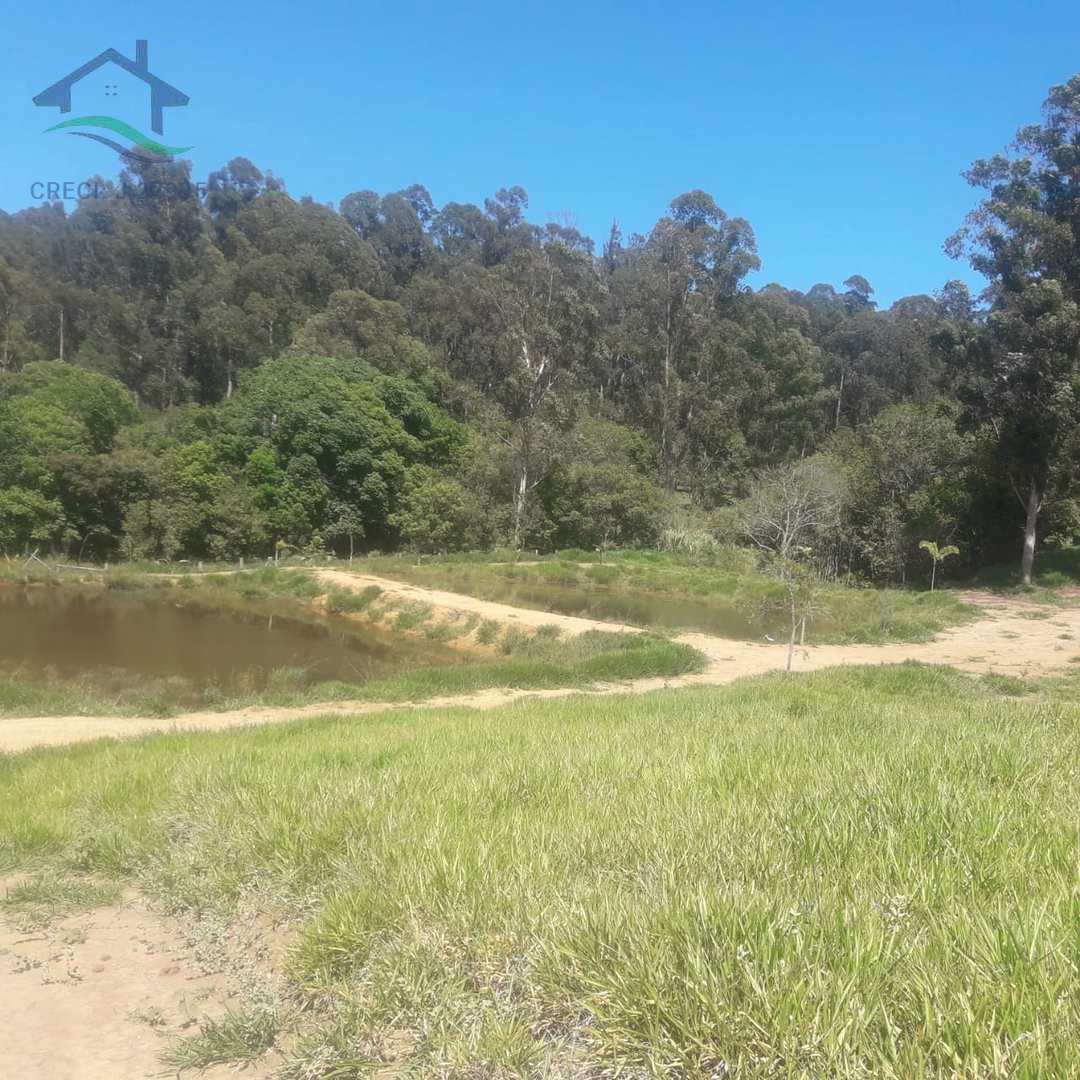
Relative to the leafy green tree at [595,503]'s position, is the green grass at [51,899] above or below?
below

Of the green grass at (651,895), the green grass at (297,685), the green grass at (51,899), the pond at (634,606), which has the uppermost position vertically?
the green grass at (651,895)

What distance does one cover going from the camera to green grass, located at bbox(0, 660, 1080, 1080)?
1.77 m

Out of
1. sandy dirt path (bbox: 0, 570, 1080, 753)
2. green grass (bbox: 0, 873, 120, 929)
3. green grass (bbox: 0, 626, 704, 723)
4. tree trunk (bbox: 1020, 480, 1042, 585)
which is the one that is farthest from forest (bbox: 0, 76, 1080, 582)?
green grass (bbox: 0, 873, 120, 929)

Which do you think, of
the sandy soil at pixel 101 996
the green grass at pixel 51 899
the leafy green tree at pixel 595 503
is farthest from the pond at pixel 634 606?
the sandy soil at pixel 101 996

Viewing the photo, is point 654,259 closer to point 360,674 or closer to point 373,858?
point 360,674

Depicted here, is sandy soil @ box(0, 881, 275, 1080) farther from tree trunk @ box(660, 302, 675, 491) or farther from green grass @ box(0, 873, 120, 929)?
tree trunk @ box(660, 302, 675, 491)

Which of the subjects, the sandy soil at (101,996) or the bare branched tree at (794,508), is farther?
the bare branched tree at (794,508)

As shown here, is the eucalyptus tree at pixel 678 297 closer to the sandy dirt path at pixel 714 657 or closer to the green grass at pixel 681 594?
the green grass at pixel 681 594

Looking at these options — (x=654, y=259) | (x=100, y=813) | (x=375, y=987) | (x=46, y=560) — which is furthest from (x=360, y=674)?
(x=654, y=259)

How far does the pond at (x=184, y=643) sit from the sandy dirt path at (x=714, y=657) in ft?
9.13

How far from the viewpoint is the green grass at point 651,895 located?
1.77m

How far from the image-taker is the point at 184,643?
19.5 metres

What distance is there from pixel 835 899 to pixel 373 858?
1.78m

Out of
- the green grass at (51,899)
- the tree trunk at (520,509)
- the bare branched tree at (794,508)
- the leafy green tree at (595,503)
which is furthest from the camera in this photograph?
the leafy green tree at (595,503)
